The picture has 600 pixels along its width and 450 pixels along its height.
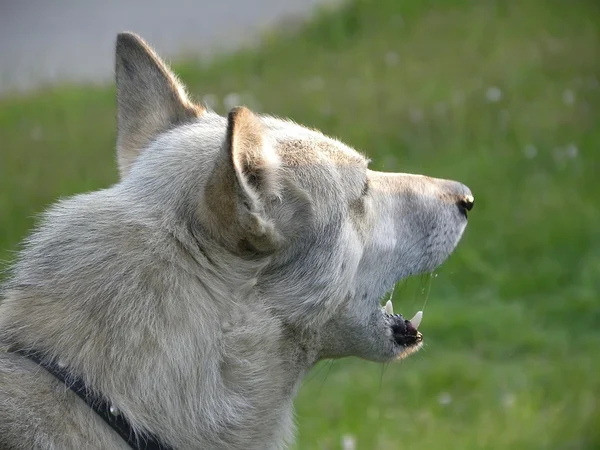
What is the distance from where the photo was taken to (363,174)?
11.3 feet

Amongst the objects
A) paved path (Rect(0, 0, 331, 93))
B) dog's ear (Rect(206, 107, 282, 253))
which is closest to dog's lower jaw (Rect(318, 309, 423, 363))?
dog's ear (Rect(206, 107, 282, 253))

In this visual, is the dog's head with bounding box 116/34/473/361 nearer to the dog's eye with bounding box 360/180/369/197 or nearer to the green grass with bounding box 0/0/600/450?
the dog's eye with bounding box 360/180/369/197

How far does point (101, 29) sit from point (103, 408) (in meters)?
8.74

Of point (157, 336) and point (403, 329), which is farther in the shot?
point (403, 329)

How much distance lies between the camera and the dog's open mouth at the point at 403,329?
3.50 m

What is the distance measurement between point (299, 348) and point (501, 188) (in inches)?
168

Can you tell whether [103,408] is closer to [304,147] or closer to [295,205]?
[295,205]

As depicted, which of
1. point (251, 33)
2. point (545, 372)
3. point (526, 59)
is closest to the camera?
point (545, 372)

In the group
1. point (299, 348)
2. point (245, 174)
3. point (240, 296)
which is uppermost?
point (245, 174)

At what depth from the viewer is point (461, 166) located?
734 centimetres

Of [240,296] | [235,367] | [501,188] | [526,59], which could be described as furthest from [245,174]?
[526,59]

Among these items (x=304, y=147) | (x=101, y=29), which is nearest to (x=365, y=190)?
(x=304, y=147)

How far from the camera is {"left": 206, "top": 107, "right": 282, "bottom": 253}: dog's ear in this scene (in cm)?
272

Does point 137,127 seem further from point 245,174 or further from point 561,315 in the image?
point 561,315
